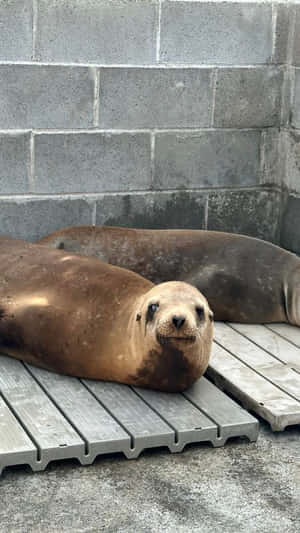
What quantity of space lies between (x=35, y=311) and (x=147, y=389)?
638 millimetres

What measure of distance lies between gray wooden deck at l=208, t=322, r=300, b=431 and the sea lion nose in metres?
0.56

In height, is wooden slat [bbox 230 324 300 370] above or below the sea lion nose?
below

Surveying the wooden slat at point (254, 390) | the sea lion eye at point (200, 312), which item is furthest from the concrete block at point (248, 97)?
the sea lion eye at point (200, 312)

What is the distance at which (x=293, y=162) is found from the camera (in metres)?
6.52

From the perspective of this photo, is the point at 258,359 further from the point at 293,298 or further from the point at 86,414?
the point at 86,414

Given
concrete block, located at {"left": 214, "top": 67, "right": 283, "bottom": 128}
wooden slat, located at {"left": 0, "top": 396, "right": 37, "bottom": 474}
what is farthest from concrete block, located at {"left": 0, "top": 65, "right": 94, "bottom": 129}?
wooden slat, located at {"left": 0, "top": 396, "right": 37, "bottom": 474}

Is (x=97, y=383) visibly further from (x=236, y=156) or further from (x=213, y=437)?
(x=236, y=156)

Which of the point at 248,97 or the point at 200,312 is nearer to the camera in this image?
the point at 200,312

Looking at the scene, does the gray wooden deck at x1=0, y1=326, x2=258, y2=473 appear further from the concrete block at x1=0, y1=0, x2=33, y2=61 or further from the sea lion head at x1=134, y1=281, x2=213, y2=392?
the concrete block at x1=0, y1=0, x2=33, y2=61

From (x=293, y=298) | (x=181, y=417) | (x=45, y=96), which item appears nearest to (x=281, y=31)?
(x=45, y=96)

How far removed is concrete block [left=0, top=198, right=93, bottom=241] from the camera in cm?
591

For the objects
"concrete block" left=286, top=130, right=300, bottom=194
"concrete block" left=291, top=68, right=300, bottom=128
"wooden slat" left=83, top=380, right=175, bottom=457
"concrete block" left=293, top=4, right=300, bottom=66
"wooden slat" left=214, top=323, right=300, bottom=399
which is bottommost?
"wooden slat" left=214, top=323, right=300, bottom=399

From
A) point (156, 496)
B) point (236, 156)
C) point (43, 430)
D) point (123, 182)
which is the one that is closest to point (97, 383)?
point (43, 430)

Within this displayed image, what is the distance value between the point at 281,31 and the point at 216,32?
0.48 m
